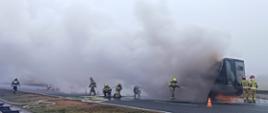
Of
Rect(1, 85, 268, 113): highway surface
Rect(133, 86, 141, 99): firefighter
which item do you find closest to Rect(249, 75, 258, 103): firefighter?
Rect(1, 85, 268, 113): highway surface

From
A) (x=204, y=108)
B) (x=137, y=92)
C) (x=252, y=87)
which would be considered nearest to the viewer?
(x=204, y=108)

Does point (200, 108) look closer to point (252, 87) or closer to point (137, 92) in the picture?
point (252, 87)

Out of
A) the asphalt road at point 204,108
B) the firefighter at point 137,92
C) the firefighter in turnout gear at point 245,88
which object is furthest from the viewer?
the firefighter at point 137,92

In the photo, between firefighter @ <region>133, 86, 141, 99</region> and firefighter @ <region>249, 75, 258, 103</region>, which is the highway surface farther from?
firefighter @ <region>133, 86, 141, 99</region>

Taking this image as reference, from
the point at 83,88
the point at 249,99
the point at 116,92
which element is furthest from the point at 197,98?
the point at 83,88

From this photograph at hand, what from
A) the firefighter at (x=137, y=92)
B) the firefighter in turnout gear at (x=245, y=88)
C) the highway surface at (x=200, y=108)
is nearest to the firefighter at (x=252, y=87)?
the firefighter in turnout gear at (x=245, y=88)

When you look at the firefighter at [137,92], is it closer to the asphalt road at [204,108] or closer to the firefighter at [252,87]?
the firefighter at [252,87]

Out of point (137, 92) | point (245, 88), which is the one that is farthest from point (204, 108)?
point (137, 92)

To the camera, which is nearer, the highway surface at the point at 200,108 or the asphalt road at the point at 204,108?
the asphalt road at the point at 204,108

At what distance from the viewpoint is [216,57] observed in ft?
125

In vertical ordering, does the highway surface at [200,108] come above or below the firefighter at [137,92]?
below

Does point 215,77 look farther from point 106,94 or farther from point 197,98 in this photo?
point 106,94

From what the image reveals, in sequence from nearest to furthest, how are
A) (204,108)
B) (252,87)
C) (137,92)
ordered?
(204,108), (252,87), (137,92)

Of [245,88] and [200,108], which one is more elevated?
[245,88]
